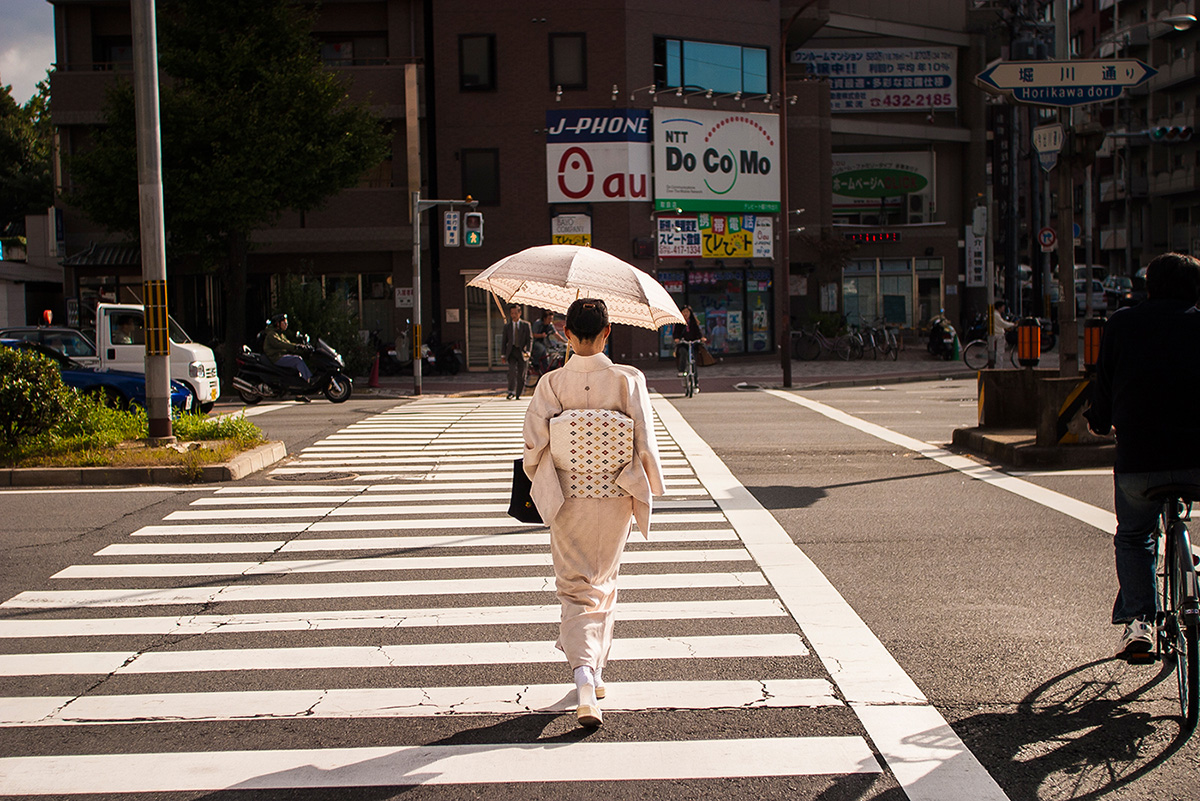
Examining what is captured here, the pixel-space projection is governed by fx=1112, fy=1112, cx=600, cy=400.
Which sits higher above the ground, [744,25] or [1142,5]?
[1142,5]

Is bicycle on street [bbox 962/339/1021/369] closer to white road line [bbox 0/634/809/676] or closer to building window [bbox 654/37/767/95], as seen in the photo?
building window [bbox 654/37/767/95]

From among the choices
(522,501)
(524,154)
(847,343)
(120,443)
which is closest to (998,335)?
(847,343)

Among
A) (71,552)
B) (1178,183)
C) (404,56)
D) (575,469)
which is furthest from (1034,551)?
(1178,183)

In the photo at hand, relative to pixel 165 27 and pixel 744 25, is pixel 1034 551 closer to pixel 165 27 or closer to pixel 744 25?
pixel 165 27

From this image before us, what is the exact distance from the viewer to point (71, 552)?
8.40 metres

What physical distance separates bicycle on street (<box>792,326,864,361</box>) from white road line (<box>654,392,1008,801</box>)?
26.8 metres

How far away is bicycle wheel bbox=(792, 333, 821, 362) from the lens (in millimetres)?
35344

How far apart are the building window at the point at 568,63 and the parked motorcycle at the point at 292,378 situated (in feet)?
45.1

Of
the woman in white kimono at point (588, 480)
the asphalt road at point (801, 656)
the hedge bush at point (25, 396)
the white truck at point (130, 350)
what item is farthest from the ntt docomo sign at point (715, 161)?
the woman in white kimono at point (588, 480)

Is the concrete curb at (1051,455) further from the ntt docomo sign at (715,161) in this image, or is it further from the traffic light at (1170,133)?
the traffic light at (1170,133)

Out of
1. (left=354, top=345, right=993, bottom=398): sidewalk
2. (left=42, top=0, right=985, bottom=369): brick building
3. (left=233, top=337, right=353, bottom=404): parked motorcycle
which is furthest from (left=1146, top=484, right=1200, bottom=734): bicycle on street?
(left=42, top=0, right=985, bottom=369): brick building

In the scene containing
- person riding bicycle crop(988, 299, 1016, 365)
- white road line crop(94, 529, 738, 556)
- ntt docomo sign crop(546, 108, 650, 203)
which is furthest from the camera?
ntt docomo sign crop(546, 108, 650, 203)

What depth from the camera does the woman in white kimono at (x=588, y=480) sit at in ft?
15.6

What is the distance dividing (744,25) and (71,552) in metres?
30.8
